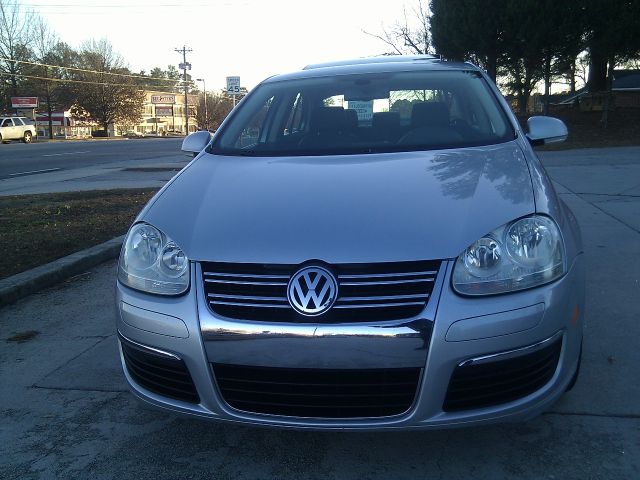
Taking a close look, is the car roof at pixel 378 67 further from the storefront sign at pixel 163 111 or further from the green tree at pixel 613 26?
the storefront sign at pixel 163 111

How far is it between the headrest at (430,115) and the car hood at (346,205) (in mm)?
498

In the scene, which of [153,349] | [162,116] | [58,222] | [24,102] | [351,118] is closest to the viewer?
[153,349]

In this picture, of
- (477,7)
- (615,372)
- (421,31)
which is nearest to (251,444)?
(615,372)

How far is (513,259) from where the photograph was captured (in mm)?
2357

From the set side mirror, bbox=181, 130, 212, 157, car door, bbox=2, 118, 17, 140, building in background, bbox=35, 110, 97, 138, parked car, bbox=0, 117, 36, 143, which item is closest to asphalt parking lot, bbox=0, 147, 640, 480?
side mirror, bbox=181, 130, 212, 157

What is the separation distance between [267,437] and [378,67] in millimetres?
2586

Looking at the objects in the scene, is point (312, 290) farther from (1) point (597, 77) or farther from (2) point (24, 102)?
(2) point (24, 102)

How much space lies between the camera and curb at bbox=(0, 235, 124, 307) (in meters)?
4.95

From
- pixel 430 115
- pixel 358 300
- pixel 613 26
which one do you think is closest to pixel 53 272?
pixel 430 115

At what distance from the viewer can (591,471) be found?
2426mm

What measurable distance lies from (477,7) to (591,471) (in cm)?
2302

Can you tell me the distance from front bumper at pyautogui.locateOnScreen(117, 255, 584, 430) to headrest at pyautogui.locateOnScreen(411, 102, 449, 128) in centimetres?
148

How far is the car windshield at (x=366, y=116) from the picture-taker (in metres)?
3.47

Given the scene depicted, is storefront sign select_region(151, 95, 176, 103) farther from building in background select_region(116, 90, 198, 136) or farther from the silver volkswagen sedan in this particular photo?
the silver volkswagen sedan
